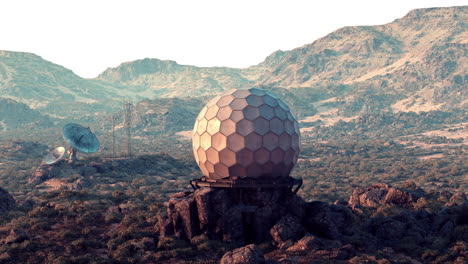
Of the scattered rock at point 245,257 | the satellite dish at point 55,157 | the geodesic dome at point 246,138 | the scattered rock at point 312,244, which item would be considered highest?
the geodesic dome at point 246,138

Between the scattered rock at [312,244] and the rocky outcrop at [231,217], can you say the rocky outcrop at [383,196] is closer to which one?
the rocky outcrop at [231,217]

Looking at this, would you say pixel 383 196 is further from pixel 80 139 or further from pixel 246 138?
pixel 80 139

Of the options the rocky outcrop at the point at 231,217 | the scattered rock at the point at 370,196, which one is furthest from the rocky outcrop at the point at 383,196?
the rocky outcrop at the point at 231,217

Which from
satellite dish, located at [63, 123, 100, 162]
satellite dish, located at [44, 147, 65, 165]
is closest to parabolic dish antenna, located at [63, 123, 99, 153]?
satellite dish, located at [63, 123, 100, 162]

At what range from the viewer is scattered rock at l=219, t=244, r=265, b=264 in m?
20.8

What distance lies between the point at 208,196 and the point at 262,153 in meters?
3.92

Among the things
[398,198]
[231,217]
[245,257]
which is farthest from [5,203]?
[398,198]

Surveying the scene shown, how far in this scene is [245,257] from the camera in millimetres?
20906

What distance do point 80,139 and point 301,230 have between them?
186 ft

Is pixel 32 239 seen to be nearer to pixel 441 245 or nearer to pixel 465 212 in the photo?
pixel 441 245

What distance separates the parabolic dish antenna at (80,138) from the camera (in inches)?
2913

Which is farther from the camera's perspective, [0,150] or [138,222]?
[0,150]

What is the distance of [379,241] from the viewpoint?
27344mm

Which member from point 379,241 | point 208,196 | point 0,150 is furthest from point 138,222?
point 0,150
